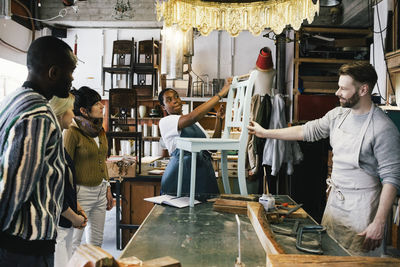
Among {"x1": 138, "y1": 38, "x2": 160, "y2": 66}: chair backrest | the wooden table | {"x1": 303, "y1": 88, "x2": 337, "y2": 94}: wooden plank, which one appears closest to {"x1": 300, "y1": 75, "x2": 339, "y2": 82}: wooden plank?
{"x1": 303, "y1": 88, "x2": 337, "y2": 94}: wooden plank

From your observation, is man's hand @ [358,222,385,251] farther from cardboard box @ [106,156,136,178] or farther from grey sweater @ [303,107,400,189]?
cardboard box @ [106,156,136,178]

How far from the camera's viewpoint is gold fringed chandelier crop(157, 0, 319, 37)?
7.40 feet

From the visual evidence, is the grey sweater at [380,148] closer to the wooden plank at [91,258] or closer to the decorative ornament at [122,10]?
the wooden plank at [91,258]

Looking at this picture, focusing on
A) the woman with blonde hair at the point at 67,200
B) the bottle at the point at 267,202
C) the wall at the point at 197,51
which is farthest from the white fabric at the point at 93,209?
the wall at the point at 197,51

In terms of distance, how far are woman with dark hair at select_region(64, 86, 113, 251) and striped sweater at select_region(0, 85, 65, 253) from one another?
54.6 inches

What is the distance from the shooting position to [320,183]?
15.9 ft

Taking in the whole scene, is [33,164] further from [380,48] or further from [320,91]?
[320,91]

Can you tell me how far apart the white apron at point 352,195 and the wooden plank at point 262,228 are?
1.70ft

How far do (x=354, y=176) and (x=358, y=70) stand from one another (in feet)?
2.06

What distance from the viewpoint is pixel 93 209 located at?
2791 mm

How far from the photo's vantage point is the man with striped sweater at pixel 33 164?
1.18 meters

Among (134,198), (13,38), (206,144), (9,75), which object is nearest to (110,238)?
(134,198)

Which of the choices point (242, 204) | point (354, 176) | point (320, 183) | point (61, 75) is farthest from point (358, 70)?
point (320, 183)

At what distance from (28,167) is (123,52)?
673 cm
